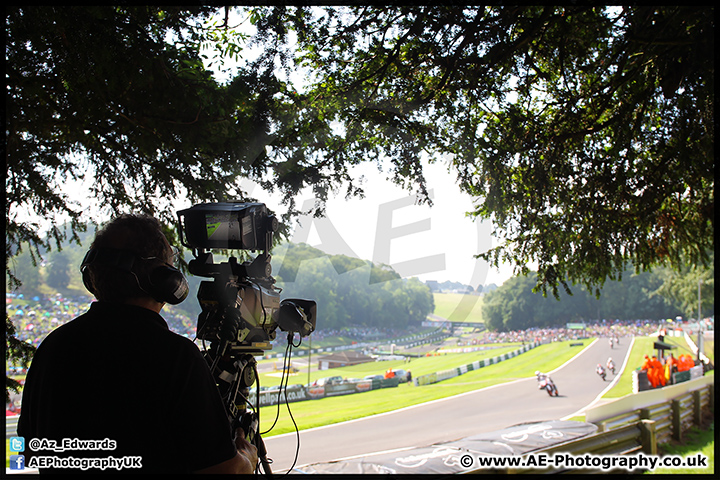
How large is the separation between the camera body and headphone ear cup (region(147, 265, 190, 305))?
0.32 meters

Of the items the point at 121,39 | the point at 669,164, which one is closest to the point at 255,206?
the point at 121,39

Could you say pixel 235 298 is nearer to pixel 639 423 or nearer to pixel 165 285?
pixel 165 285

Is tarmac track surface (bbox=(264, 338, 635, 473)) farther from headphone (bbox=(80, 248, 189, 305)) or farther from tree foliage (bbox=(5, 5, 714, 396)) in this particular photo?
headphone (bbox=(80, 248, 189, 305))

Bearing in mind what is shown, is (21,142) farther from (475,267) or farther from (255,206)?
(475,267)

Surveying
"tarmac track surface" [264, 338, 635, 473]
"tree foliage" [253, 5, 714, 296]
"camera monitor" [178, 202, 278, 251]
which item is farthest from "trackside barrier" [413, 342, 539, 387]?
"camera monitor" [178, 202, 278, 251]

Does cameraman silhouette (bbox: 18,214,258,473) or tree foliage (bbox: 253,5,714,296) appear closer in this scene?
cameraman silhouette (bbox: 18,214,258,473)

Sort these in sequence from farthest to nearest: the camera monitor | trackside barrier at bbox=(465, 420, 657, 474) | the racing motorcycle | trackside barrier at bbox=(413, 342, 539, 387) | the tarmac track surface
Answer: trackside barrier at bbox=(413, 342, 539, 387) → the racing motorcycle → the tarmac track surface → trackside barrier at bbox=(465, 420, 657, 474) → the camera monitor

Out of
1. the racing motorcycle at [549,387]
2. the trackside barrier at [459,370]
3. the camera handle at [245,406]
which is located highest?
the camera handle at [245,406]

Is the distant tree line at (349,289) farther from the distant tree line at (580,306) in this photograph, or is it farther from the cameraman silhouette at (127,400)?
the distant tree line at (580,306)

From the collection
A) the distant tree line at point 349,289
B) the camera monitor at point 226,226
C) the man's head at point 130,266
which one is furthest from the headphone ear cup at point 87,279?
the distant tree line at point 349,289

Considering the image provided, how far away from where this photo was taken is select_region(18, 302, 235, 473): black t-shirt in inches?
47.2

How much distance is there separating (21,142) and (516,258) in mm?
4948

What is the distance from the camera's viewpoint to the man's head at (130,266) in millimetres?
1301

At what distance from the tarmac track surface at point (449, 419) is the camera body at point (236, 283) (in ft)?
29.0
